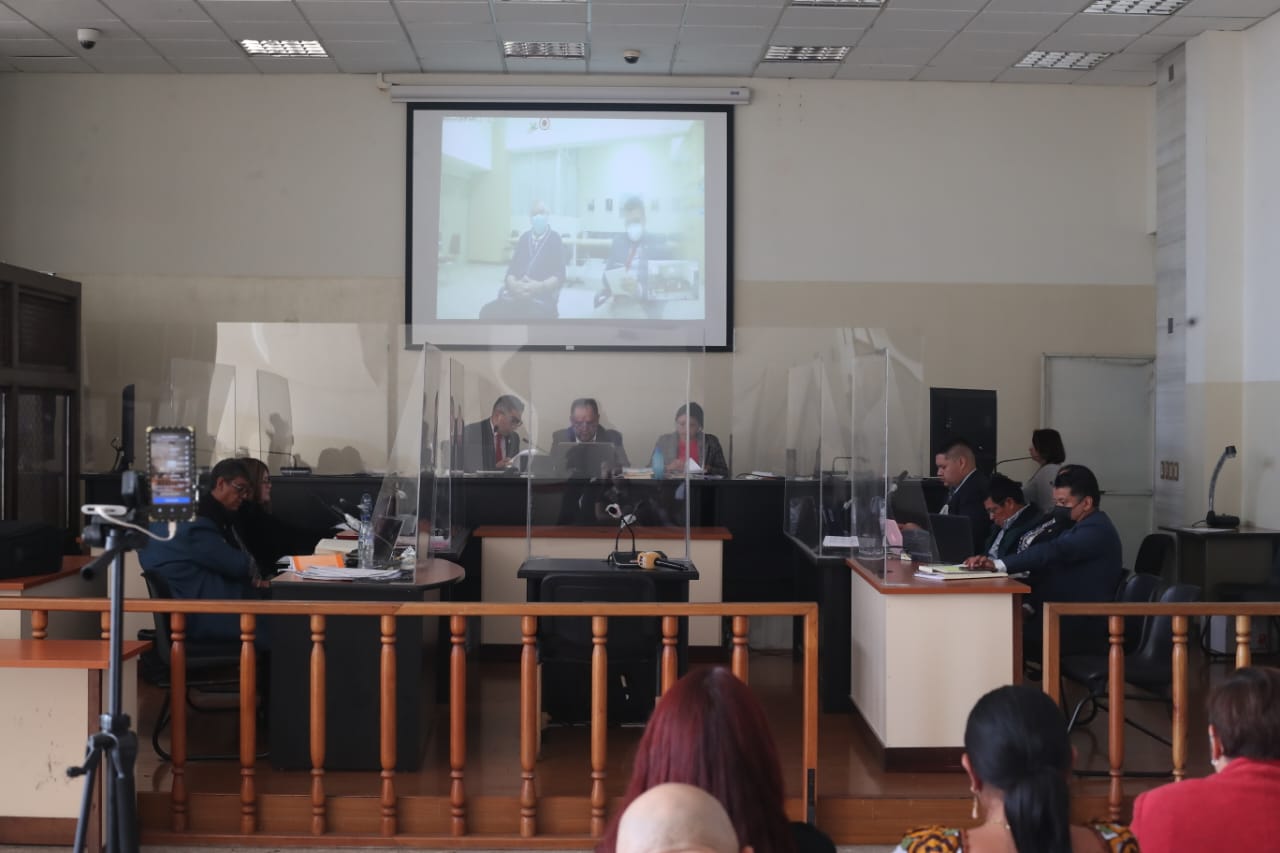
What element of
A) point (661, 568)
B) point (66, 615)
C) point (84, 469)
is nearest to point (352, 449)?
point (84, 469)

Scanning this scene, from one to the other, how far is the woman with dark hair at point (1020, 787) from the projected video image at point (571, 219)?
22.9 ft

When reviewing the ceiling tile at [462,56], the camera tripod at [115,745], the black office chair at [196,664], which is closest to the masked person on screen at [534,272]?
the ceiling tile at [462,56]

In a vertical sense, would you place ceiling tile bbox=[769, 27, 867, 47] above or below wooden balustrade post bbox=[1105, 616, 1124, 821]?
above

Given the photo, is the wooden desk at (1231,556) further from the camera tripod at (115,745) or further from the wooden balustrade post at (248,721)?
the camera tripod at (115,745)

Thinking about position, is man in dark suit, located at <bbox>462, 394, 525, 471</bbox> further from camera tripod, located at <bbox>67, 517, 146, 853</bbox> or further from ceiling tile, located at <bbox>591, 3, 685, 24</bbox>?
camera tripod, located at <bbox>67, 517, 146, 853</bbox>

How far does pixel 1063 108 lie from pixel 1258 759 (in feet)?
25.2

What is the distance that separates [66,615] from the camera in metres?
5.36

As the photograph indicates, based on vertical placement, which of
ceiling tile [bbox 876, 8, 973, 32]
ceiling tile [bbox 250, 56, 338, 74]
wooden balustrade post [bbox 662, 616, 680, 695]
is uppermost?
ceiling tile [bbox 876, 8, 973, 32]

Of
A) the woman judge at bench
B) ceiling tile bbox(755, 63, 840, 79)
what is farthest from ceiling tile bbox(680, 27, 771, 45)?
the woman judge at bench

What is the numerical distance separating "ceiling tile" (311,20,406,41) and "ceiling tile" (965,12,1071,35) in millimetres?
3850

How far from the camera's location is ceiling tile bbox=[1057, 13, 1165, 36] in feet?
24.1

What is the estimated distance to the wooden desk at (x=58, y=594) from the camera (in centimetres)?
450

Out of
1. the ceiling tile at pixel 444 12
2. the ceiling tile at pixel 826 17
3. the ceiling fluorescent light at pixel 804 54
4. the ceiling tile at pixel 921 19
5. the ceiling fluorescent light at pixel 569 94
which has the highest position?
the ceiling fluorescent light at pixel 804 54

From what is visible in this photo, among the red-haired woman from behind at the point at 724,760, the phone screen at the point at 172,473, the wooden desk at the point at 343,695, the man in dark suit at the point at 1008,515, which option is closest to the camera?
the red-haired woman from behind at the point at 724,760
